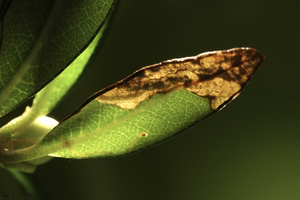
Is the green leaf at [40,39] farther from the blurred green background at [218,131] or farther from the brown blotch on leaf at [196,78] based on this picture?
the blurred green background at [218,131]

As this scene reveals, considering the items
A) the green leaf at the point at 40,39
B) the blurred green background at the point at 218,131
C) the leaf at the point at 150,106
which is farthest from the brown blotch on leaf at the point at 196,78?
the blurred green background at the point at 218,131

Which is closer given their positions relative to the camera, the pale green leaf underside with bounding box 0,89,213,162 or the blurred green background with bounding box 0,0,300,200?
the pale green leaf underside with bounding box 0,89,213,162

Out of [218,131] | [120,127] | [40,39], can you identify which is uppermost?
[40,39]

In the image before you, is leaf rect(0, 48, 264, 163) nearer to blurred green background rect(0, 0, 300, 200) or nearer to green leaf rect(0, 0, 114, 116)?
green leaf rect(0, 0, 114, 116)

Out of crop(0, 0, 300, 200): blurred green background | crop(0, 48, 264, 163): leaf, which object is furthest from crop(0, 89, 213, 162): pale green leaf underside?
crop(0, 0, 300, 200): blurred green background

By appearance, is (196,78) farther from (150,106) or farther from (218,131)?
(218,131)

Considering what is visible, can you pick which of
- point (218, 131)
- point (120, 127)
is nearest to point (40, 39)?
point (120, 127)

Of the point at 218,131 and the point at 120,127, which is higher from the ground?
the point at 120,127
